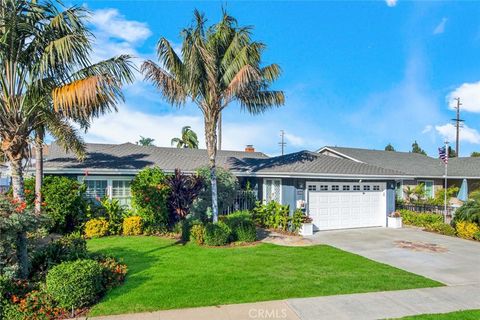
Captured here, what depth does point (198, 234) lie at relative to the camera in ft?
41.4

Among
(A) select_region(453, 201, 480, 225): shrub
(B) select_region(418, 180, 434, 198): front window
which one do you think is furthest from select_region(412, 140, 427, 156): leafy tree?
(A) select_region(453, 201, 480, 225): shrub

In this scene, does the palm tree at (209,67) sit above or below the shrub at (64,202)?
above

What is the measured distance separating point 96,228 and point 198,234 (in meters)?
4.46

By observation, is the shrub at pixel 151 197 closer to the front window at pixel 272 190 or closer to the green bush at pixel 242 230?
the green bush at pixel 242 230

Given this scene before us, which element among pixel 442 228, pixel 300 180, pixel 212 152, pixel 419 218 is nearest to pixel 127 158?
pixel 212 152

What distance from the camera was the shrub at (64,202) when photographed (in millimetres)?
13070

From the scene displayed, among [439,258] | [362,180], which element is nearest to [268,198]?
[362,180]

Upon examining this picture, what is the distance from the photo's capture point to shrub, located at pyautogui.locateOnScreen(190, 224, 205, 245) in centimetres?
1255

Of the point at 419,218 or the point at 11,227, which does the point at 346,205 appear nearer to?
the point at 419,218

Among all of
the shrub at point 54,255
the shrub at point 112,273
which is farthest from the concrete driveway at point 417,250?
the shrub at point 54,255

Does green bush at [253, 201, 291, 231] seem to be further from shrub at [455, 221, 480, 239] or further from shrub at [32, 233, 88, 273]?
shrub at [32, 233, 88, 273]

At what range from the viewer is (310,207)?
15.8 metres

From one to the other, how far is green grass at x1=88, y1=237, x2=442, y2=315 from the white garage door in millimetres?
3901

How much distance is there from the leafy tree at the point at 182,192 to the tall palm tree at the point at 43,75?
6.44 metres
